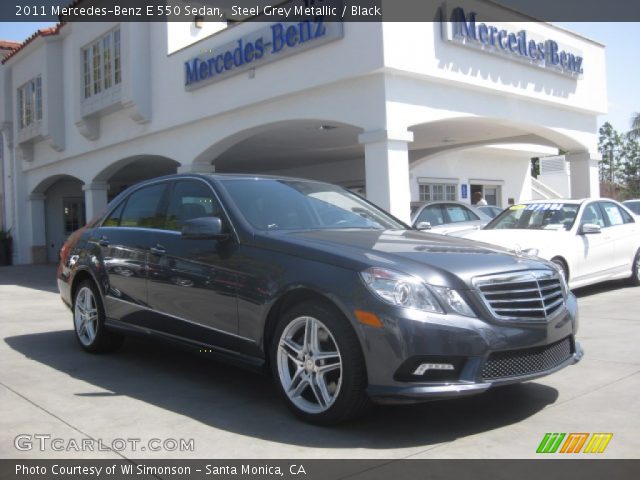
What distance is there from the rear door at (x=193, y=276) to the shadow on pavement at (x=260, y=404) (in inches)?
18.0

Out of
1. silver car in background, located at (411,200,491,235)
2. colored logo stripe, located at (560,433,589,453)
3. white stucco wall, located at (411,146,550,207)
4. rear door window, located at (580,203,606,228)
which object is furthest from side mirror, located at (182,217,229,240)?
white stucco wall, located at (411,146,550,207)

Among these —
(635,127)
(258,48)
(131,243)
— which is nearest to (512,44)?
(258,48)

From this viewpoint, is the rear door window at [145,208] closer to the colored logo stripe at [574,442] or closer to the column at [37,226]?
the colored logo stripe at [574,442]

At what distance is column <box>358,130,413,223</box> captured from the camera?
404 inches

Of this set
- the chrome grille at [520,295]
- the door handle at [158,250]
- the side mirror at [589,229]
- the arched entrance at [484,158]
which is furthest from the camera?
the arched entrance at [484,158]

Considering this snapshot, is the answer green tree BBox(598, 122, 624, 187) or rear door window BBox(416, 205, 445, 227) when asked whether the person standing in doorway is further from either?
green tree BBox(598, 122, 624, 187)

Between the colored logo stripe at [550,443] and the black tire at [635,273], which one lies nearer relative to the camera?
the colored logo stripe at [550,443]

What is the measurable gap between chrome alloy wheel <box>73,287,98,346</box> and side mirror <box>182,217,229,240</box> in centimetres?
211

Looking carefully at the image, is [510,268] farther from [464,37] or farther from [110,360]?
[464,37]

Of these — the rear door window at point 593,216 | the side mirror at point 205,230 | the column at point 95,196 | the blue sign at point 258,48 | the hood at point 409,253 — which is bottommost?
the hood at point 409,253

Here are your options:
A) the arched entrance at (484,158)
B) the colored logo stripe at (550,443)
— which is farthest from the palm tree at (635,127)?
the colored logo stripe at (550,443)

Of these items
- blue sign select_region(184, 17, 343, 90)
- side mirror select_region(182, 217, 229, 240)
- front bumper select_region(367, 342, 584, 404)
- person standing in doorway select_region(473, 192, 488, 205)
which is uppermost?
blue sign select_region(184, 17, 343, 90)

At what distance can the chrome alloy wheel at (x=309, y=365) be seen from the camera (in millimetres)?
4004

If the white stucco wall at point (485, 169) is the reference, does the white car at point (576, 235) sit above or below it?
below
